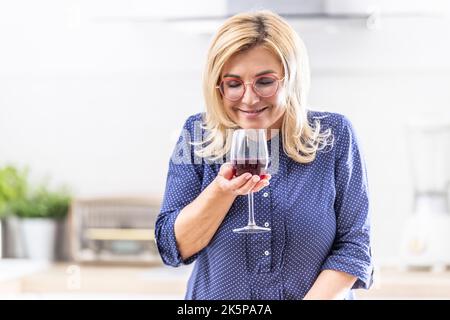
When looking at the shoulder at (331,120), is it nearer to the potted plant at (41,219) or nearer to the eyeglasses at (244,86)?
the eyeglasses at (244,86)

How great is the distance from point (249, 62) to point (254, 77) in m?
0.02

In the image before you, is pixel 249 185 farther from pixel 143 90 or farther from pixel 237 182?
pixel 143 90

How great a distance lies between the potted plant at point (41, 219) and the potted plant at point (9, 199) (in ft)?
0.08

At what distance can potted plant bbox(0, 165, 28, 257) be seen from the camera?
265 cm

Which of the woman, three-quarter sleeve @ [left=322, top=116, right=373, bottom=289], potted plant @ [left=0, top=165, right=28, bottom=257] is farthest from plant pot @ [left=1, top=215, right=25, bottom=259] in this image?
three-quarter sleeve @ [left=322, top=116, right=373, bottom=289]

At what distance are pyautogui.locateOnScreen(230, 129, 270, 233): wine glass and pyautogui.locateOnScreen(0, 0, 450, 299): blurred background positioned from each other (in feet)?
4.08

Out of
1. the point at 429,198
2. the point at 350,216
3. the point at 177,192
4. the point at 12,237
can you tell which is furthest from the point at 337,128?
the point at 12,237

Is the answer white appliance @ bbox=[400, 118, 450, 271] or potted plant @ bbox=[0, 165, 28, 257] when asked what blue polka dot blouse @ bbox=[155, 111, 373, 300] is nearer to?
white appliance @ bbox=[400, 118, 450, 271]

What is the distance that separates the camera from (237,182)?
106 cm

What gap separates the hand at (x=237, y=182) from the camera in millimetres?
1049

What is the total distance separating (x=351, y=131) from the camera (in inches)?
46.8

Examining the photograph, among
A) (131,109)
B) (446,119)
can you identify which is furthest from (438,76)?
(131,109)

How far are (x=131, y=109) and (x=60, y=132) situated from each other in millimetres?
231
